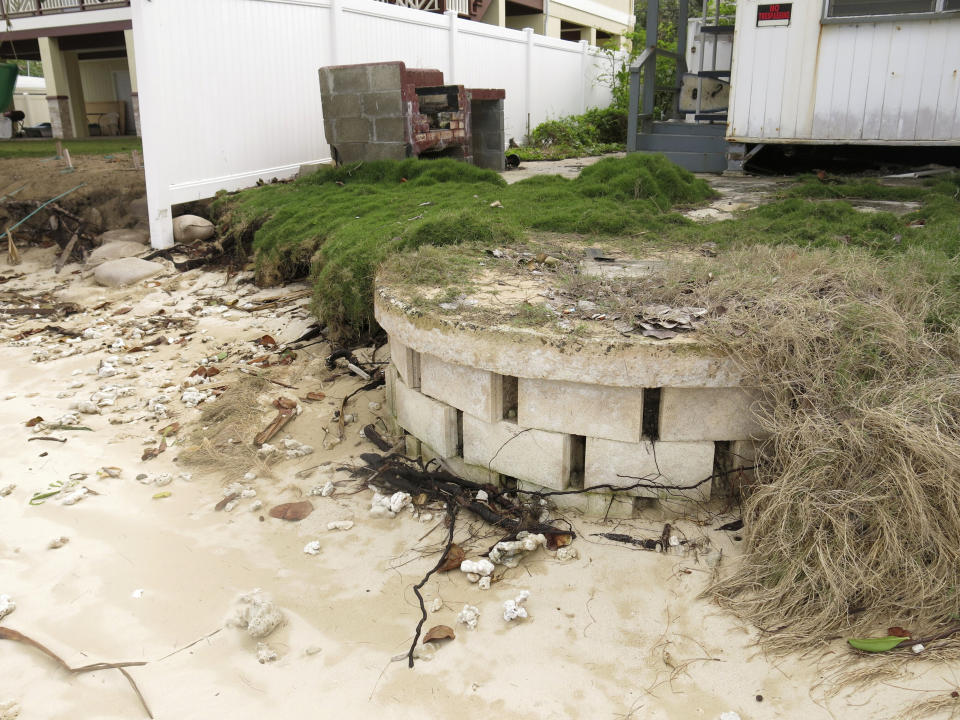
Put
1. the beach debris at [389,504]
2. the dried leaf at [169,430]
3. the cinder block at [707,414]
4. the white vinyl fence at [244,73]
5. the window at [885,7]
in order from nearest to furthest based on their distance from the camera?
1. the cinder block at [707,414]
2. the beach debris at [389,504]
3. the dried leaf at [169,430]
4. the window at [885,7]
5. the white vinyl fence at [244,73]

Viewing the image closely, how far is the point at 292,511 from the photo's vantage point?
3.60 metres

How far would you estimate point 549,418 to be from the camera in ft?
10.8

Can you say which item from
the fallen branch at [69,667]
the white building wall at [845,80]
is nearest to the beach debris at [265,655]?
the fallen branch at [69,667]

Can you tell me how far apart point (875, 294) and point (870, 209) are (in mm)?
2673

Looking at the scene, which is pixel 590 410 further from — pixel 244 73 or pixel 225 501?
pixel 244 73

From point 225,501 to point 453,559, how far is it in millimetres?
1231

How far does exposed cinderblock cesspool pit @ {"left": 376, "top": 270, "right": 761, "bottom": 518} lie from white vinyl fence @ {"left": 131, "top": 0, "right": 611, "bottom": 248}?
15.8ft

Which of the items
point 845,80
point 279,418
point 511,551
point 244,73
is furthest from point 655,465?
point 244,73

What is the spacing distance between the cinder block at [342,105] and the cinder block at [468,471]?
18.7ft

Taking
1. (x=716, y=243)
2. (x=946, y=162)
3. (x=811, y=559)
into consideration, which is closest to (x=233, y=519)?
(x=811, y=559)

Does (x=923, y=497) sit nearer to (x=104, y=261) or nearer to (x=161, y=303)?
(x=161, y=303)

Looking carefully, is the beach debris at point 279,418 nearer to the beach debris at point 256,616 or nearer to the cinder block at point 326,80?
the beach debris at point 256,616

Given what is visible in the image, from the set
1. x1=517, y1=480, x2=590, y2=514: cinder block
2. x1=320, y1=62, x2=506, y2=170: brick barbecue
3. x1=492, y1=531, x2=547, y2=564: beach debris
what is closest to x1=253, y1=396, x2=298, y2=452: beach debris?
x1=517, y1=480, x2=590, y2=514: cinder block

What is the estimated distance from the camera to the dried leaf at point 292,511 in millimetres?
3555
